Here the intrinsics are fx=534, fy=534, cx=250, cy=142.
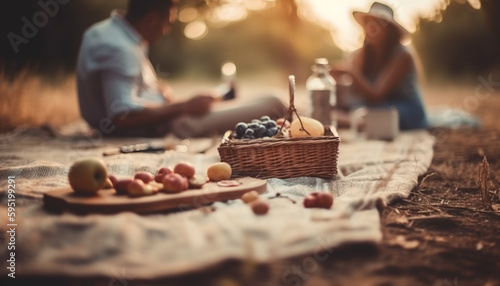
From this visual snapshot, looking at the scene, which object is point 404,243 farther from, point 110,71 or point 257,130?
point 110,71

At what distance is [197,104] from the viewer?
4.34m

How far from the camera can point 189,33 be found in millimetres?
15695

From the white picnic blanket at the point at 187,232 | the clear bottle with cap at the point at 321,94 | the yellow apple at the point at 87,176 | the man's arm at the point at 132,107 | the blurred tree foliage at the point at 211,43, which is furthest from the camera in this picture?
the blurred tree foliage at the point at 211,43

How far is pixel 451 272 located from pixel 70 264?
1.17m

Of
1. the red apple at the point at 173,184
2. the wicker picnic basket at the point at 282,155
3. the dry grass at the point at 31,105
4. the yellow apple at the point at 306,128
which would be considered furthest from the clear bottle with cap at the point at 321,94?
the dry grass at the point at 31,105

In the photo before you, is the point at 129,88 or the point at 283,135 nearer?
the point at 283,135

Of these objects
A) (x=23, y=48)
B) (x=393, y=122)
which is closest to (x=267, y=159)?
(x=393, y=122)

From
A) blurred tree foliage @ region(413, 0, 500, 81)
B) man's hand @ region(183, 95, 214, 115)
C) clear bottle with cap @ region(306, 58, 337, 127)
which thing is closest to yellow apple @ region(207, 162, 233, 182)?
clear bottle with cap @ region(306, 58, 337, 127)

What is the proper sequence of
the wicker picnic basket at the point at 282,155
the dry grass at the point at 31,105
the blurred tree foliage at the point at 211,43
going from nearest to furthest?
the wicker picnic basket at the point at 282,155
the dry grass at the point at 31,105
the blurred tree foliage at the point at 211,43

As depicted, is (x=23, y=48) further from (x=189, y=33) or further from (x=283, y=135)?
(x=189, y=33)

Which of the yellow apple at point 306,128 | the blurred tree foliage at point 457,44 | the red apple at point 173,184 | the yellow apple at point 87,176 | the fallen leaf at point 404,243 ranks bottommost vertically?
the fallen leaf at point 404,243

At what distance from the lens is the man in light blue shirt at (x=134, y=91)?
408 centimetres

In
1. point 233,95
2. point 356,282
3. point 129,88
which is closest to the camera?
point 356,282

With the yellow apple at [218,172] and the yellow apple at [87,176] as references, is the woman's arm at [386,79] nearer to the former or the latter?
the yellow apple at [218,172]
